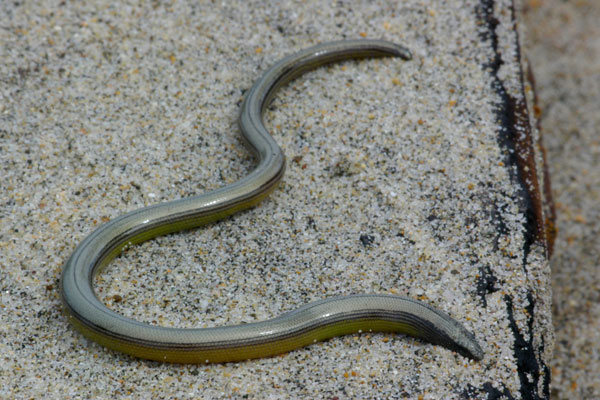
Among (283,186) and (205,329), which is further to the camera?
(283,186)

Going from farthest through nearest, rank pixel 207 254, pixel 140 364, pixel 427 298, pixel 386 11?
pixel 386 11
pixel 207 254
pixel 427 298
pixel 140 364

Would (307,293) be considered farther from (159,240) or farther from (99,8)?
(99,8)

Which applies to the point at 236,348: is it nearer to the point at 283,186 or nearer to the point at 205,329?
the point at 205,329

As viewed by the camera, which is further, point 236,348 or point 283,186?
point 283,186

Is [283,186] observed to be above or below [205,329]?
above

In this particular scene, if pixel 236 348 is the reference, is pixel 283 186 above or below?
above

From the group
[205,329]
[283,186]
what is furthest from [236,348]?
[283,186]

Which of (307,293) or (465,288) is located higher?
(465,288)

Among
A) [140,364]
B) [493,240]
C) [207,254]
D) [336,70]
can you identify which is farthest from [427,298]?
[336,70]
